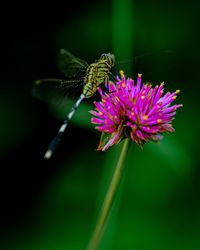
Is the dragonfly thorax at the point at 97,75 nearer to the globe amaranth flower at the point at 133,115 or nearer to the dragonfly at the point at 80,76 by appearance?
the dragonfly at the point at 80,76

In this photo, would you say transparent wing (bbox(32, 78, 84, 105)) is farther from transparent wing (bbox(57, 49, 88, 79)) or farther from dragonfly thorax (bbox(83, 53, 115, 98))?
dragonfly thorax (bbox(83, 53, 115, 98))

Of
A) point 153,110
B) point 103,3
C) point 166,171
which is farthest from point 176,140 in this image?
point 153,110

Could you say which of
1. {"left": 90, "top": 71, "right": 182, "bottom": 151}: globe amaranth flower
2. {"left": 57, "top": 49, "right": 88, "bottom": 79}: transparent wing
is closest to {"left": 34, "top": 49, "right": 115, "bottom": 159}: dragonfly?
{"left": 57, "top": 49, "right": 88, "bottom": 79}: transparent wing

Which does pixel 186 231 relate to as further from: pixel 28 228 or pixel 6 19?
pixel 6 19

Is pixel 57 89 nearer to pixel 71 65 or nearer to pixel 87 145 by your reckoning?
pixel 71 65

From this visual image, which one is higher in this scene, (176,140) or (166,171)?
(176,140)

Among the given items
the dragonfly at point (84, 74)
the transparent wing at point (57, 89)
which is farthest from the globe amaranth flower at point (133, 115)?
the transparent wing at point (57, 89)

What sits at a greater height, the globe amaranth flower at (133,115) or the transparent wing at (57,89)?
the transparent wing at (57,89)
